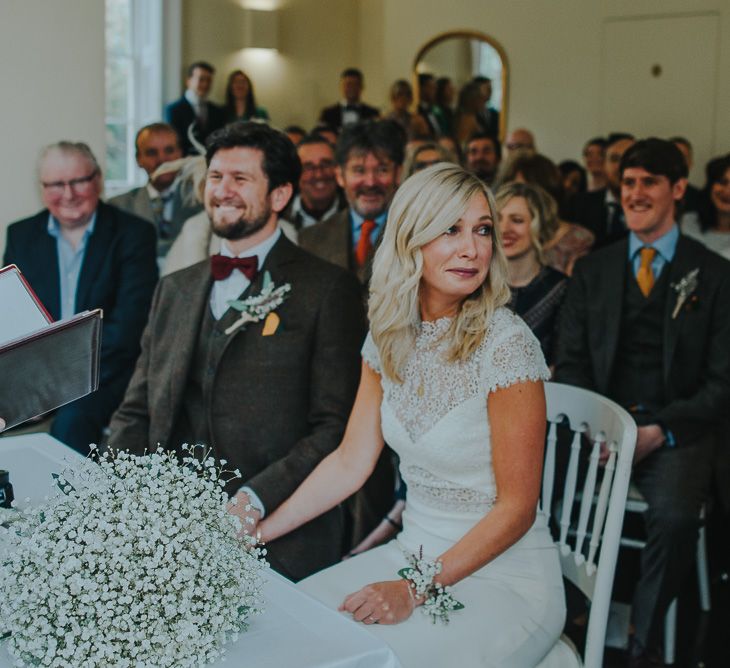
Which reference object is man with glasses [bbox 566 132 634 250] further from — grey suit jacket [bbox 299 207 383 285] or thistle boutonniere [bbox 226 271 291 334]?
thistle boutonniere [bbox 226 271 291 334]

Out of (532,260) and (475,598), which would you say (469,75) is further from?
(475,598)

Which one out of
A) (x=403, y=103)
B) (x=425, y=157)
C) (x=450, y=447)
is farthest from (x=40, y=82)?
(x=403, y=103)

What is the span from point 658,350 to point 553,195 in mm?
1935

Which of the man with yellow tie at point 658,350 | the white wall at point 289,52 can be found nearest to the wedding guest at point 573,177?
the white wall at point 289,52

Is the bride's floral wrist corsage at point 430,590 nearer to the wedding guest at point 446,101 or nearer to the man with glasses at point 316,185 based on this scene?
the man with glasses at point 316,185

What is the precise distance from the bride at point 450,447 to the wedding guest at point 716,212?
2.95 metres

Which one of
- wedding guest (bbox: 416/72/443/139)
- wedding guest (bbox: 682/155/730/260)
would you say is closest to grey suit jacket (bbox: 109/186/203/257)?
wedding guest (bbox: 682/155/730/260)

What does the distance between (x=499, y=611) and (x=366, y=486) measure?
1316mm

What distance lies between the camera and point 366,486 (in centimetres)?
321

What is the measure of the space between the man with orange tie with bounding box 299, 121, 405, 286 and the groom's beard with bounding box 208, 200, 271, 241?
135cm

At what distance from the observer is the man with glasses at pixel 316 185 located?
4.96m

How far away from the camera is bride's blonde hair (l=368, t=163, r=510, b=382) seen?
6.67ft

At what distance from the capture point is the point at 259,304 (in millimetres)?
2535

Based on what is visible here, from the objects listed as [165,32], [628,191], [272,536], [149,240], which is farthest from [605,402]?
[165,32]
